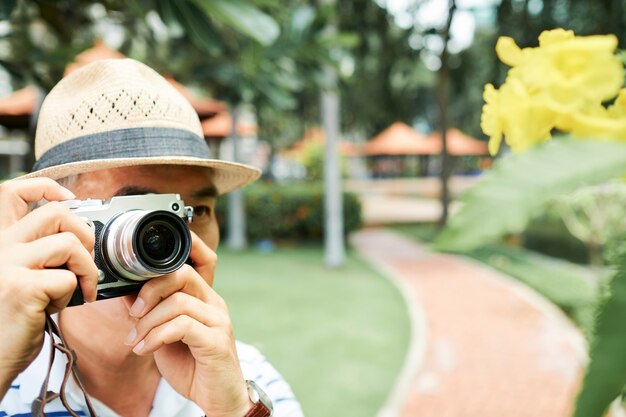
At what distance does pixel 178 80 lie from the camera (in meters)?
3.52

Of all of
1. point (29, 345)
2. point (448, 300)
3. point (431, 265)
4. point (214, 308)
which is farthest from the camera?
point (431, 265)

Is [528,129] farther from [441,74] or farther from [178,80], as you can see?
[441,74]

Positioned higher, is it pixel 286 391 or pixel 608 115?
pixel 608 115

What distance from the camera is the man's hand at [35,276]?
0.76m

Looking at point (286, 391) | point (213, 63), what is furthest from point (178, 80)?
point (286, 391)

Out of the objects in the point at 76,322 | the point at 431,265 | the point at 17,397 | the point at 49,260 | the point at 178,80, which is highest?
the point at 178,80

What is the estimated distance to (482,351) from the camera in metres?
5.05

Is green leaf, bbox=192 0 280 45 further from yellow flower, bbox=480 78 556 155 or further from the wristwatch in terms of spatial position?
yellow flower, bbox=480 78 556 155

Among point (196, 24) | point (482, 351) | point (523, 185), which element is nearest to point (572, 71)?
point (523, 185)

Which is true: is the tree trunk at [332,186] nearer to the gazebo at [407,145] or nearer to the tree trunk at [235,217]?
the tree trunk at [235,217]

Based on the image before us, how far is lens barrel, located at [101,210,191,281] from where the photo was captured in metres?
0.93

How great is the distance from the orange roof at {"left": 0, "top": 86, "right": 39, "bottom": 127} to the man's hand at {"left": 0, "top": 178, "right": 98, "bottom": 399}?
17.1 ft

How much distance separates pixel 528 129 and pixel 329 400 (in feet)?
12.5

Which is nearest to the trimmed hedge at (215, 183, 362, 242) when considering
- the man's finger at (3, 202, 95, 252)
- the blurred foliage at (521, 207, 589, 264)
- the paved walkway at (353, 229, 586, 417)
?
the paved walkway at (353, 229, 586, 417)
